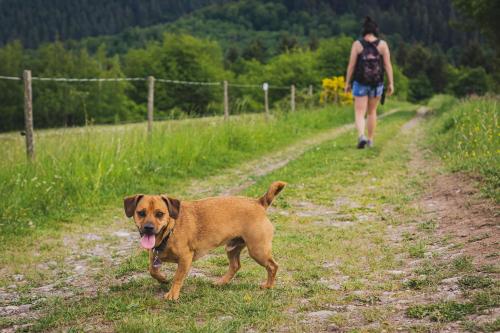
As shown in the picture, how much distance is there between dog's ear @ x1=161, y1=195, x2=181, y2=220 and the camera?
4.14m

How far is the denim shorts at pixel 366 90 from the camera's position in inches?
469

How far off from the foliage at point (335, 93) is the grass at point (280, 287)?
22096mm

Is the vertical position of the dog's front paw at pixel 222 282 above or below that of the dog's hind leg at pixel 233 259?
below

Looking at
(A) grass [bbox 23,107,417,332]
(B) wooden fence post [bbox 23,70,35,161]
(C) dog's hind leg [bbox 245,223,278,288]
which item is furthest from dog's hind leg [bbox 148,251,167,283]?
(B) wooden fence post [bbox 23,70,35,161]

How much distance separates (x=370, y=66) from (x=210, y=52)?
60.8 m

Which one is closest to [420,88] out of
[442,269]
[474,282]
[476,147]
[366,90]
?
[366,90]

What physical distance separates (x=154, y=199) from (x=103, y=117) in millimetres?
62792

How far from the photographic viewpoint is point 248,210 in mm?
4402

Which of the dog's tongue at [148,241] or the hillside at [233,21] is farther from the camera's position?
the hillside at [233,21]

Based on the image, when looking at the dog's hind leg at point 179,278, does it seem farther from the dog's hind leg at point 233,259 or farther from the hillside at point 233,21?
the hillside at point 233,21

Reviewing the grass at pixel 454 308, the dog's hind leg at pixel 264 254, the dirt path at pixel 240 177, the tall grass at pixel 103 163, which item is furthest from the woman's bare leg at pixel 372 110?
the grass at pixel 454 308

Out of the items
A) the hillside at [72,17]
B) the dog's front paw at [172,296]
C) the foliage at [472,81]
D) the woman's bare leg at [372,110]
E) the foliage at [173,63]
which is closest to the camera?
the dog's front paw at [172,296]

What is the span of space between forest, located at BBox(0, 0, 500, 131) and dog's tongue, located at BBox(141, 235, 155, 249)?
6635mm

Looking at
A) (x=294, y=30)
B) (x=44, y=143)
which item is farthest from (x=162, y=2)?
(x=44, y=143)
